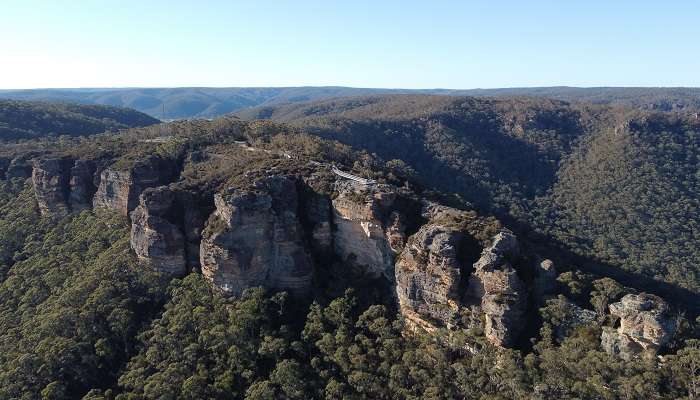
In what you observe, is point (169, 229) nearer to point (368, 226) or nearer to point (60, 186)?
point (368, 226)

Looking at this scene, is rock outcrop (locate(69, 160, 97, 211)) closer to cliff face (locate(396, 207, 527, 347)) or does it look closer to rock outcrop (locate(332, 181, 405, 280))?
rock outcrop (locate(332, 181, 405, 280))

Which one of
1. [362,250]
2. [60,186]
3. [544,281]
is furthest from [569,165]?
[60,186]

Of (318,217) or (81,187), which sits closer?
(318,217)

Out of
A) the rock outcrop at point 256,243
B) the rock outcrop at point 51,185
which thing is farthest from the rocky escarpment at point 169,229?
the rock outcrop at point 51,185

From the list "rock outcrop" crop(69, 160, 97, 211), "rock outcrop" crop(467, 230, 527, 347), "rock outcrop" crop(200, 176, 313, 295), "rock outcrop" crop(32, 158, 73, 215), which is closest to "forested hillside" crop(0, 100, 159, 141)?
"rock outcrop" crop(32, 158, 73, 215)

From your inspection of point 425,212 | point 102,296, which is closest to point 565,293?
point 425,212

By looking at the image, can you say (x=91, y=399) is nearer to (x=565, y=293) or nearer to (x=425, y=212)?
(x=425, y=212)

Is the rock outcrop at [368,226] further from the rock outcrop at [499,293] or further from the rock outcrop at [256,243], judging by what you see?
the rock outcrop at [499,293]
